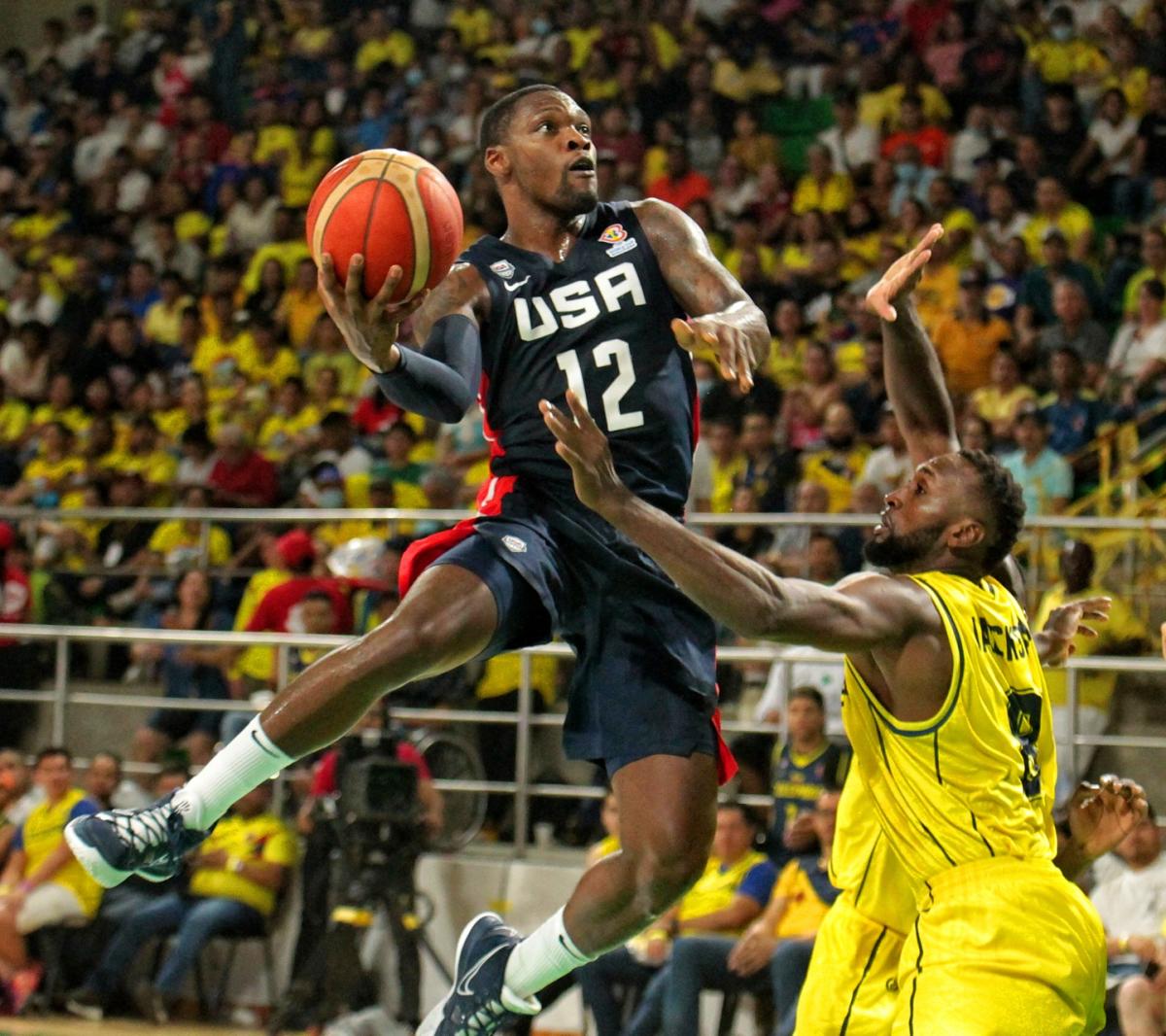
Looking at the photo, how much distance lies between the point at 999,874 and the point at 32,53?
16836mm

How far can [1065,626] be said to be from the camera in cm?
548

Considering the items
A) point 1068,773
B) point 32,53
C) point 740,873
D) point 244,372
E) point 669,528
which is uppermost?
point 32,53

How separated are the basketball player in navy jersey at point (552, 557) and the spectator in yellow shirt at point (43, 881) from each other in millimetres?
5389

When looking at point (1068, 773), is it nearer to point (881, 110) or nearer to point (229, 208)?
point (881, 110)

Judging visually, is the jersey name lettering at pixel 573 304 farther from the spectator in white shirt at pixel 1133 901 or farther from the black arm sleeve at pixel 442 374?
the spectator in white shirt at pixel 1133 901

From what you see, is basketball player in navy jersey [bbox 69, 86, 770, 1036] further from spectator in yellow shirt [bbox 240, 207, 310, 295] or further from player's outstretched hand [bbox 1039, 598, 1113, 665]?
spectator in yellow shirt [bbox 240, 207, 310, 295]

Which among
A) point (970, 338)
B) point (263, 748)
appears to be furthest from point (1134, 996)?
point (970, 338)

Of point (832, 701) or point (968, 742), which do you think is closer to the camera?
point (968, 742)

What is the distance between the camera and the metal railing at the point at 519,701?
8781 millimetres

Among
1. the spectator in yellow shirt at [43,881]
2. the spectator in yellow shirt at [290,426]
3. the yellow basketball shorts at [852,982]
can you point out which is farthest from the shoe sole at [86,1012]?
the yellow basketball shorts at [852,982]

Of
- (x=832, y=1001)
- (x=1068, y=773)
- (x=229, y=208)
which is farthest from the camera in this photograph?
(x=229, y=208)

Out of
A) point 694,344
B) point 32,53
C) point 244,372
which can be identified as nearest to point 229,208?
point 244,372

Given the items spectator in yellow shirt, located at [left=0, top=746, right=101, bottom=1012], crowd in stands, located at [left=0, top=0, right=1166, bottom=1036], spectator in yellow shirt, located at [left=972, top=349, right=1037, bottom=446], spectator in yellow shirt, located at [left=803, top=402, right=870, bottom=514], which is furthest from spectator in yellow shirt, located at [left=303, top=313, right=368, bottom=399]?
spectator in yellow shirt, located at [left=972, top=349, right=1037, bottom=446]

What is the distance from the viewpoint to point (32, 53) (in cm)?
1908
